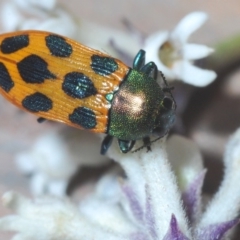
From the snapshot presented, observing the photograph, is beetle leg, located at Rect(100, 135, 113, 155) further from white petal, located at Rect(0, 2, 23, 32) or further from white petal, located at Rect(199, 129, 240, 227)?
white petal, located at Rect(0, 2, 23, 32)

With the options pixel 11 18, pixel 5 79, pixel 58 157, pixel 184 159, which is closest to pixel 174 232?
pixel 184 159

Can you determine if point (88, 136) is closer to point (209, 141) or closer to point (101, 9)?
point (209, 141)

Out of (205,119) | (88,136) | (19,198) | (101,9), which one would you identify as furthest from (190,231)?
(101,9)

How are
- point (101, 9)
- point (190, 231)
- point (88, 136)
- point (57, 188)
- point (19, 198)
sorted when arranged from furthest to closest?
point (101, 9)
point (57, 188)
point (88, 136)
point (19, 198)
point (190, 231)

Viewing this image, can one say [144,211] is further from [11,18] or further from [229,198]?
[11,18]

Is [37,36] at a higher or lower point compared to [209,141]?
higher

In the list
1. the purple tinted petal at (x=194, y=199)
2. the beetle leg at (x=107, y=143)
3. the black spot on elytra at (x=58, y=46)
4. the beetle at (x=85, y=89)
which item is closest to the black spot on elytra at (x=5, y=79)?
the beetle at (x=85, y=89)

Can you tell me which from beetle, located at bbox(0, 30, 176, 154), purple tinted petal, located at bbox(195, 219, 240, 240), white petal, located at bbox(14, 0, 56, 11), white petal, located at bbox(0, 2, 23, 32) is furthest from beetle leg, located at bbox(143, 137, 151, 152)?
white petal, located at bbox(0, 2, 23, 32)
